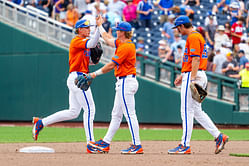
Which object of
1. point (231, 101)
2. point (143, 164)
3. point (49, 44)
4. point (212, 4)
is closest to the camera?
point (143, 164)

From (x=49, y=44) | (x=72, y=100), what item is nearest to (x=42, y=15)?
(x=49, y=44)

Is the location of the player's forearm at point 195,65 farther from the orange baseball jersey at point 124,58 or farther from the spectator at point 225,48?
the spectator at point 225,48

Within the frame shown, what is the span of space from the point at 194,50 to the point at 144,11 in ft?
35.5

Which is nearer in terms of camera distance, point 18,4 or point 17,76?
point 17,76

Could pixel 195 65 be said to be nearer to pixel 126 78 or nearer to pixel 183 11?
pixel 126 78

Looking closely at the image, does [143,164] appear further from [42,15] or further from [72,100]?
[42,15]

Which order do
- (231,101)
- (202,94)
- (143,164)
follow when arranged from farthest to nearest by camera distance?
(231,101)
(202,94)
(143,164)

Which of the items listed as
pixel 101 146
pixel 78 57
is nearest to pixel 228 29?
pixel 78 57

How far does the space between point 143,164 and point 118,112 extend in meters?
1.62

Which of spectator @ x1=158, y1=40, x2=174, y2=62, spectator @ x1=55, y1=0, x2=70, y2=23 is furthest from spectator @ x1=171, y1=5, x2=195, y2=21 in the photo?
spectator @ x1=55, y1=0, x2=70, y2=23

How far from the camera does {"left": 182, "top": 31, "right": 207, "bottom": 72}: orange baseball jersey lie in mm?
7781

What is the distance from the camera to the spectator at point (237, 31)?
57.9 ft

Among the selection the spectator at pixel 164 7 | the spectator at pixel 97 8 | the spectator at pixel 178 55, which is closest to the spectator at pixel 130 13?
the spectator at pixel 97 8

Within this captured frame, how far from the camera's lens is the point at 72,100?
8.23m
